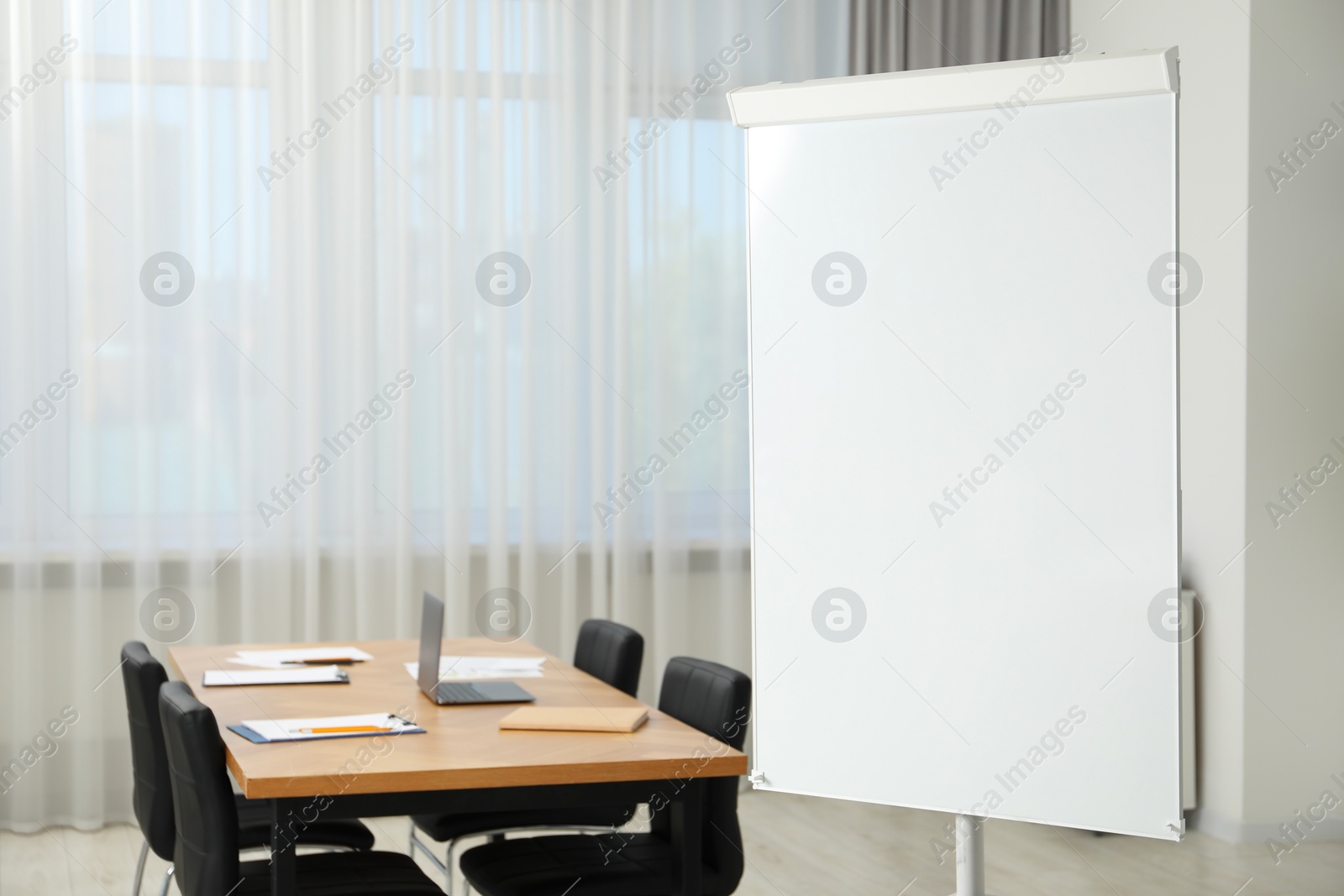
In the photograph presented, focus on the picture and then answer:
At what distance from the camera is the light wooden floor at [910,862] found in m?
3.81

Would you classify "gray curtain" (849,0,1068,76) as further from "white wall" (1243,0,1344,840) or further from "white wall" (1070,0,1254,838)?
"white wall" (1243,0,1344,840)

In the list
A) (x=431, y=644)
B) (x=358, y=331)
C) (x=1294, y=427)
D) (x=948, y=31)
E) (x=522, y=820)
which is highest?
(x=948, y=31)

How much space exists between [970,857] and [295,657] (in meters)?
2.17

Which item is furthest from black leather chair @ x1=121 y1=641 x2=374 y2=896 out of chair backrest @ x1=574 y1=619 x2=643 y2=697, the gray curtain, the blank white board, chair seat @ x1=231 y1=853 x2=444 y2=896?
the gray curtain

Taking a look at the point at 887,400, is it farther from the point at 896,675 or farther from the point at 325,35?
the point at 325,35

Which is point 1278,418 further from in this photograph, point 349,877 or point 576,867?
point 349,877

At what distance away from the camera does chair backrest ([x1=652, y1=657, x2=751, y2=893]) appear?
2.72 meters

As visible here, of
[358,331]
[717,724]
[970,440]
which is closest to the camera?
[970,440]

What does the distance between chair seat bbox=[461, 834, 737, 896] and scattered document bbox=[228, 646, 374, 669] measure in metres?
0.89

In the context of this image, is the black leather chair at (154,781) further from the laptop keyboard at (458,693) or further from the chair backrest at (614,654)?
the chair backrest at (614,654)

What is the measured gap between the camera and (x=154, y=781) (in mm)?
2988

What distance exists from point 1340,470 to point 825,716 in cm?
286

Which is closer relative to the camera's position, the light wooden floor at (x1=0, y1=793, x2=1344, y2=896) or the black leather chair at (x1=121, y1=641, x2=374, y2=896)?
the black leather chair at (x1=121, y1=641, x2=374, y2=896)

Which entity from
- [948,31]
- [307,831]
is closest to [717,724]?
[307,831]
